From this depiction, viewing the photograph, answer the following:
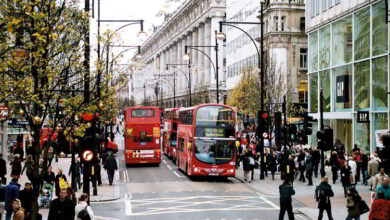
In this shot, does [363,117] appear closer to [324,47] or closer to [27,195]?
[324,47]

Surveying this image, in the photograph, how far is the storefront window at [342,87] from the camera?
39.5m

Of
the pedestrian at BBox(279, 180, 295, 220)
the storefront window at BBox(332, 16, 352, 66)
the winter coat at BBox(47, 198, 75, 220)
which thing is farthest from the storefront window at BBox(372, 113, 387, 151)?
the winter coat at BBox(47, 198, 75, 220)

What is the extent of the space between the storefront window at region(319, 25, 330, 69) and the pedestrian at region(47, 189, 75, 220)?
32.6 m

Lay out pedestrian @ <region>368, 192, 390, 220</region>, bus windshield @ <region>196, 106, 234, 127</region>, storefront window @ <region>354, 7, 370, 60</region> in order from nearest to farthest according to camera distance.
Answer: pedestrian @ <region>368, 192, 390, 220</region>, bus windshield @ <region>196, 106, 234, 127</region>, storefront window @ <region>354, 7, 370, 60</region>

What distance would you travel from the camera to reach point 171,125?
4600 cm

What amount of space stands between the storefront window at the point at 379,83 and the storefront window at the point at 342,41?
14.0 ft

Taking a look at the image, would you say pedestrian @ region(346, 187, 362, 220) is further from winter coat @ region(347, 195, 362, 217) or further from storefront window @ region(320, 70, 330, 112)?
storefront window @ region(320, 70, 330, 112)

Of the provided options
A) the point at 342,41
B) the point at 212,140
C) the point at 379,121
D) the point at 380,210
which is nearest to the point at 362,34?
the point at 342,41

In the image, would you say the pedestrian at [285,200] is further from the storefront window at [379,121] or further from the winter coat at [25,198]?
the storefront window at [379,121]

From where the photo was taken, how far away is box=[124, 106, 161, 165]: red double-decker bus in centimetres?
4050

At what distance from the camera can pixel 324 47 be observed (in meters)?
44.2

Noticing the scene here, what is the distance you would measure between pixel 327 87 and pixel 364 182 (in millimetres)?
15561

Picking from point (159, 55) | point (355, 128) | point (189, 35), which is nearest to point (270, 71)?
point (355, 128)

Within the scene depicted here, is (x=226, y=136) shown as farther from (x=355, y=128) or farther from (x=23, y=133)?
(x=23, y=133)
